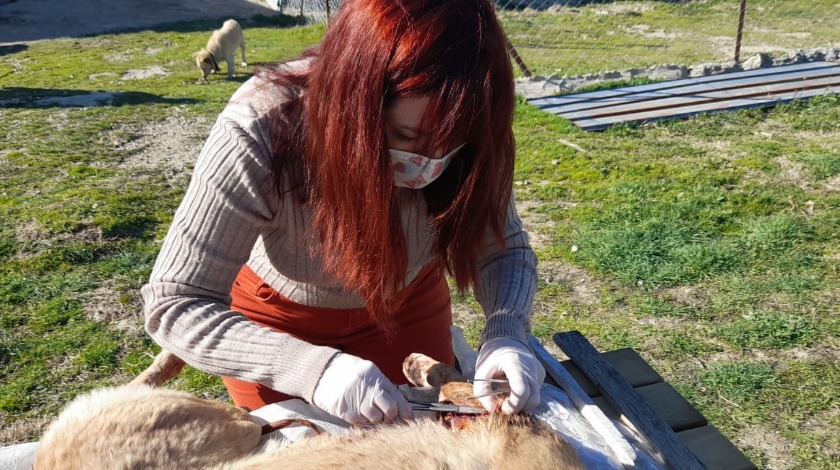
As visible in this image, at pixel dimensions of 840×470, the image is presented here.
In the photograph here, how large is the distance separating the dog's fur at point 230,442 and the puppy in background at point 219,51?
11110mm

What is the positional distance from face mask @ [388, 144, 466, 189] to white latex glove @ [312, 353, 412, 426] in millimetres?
581

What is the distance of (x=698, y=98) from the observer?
8.41 meters

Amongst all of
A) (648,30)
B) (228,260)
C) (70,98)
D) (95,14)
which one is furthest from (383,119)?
(95,14)

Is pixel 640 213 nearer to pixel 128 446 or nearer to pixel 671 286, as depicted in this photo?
pixel 671 286

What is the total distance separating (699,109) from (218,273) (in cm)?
723

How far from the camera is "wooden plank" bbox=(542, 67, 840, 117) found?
8492 millimetres

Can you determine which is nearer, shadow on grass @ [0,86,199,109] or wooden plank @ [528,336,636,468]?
wooden plank @ [528,336,636,468]

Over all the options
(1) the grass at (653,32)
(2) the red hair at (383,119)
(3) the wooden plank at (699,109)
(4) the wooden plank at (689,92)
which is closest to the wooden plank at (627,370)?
(2) the red hair at (383,119)

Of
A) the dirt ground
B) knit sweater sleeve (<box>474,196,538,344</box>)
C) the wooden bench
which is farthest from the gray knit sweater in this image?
the dirt ground

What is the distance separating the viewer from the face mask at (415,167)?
80.9 inches

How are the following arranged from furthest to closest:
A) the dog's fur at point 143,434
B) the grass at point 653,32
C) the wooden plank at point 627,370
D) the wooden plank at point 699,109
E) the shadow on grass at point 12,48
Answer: the shadow on grass at point 12,48 → the grass at point 653,32 → the wooden plank at point 699,109 → the wooden plank at point 627,370 → the dog's fur at point 143,434

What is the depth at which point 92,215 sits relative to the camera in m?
5.79

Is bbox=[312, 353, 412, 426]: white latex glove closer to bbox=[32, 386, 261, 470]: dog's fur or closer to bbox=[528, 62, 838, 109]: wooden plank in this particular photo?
bbox=[32, 386, 261, 470]: dog's fur

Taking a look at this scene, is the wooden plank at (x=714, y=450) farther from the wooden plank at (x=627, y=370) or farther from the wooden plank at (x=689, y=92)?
the wooden plank at (x=689, y=92)
